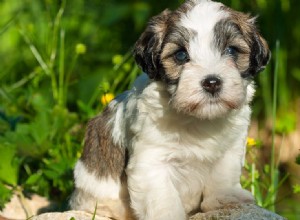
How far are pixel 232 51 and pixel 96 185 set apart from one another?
67.7 inches

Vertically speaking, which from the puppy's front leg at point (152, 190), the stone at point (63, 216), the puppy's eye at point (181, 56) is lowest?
the stone at point (63, 216)

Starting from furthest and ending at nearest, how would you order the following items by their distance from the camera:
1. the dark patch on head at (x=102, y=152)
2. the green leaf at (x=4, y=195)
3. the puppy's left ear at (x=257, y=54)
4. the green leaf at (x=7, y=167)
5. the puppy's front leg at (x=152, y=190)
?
1. the green leaf at (x=7, y=167)
2. the green leaf at (x=4, y=195)
3. the dark patch on head at (x=102, y=152)
4. the puppy's left ear at (x=257, y=54)
5. the puppy's front leg at (x=152, y=190)

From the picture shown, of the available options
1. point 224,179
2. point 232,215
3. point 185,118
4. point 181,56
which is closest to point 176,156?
point 185,118

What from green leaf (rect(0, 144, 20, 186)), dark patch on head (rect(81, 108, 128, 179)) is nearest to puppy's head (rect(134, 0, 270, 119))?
dark patch on head (rect(81, 108, 128, 179))

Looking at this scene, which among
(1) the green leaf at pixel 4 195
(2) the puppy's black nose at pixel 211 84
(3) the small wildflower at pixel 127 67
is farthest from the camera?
(3) the small wildflower at pixel 127 67

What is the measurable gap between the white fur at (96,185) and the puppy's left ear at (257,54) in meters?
1.54

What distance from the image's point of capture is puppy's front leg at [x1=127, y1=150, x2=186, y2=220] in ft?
19.3

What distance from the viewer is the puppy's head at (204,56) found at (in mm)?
5578

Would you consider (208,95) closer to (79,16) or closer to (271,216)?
(271,216)

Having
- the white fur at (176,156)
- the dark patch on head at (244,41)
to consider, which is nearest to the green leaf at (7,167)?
the white fur at (176,156)

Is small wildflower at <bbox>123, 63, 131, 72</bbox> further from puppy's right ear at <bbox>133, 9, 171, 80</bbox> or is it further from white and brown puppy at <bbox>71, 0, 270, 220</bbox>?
puppy's right ear at <bbox>133, 9, 171, 80</bbox>

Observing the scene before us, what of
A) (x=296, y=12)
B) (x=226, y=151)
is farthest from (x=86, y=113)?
(x=296, y=12)

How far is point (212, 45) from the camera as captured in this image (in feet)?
18.9

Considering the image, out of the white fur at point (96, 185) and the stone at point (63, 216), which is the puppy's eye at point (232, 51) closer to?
the white fur at point (96, 185)
